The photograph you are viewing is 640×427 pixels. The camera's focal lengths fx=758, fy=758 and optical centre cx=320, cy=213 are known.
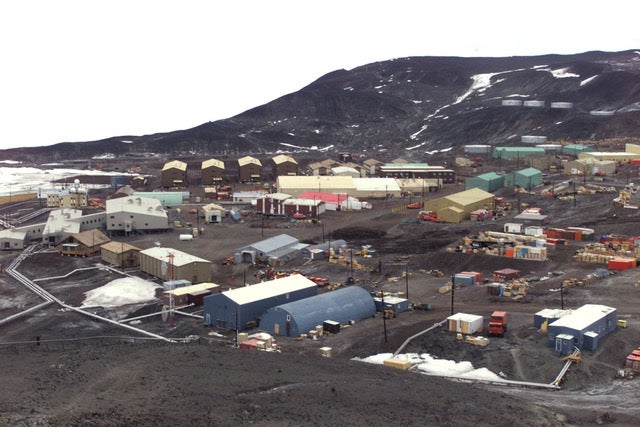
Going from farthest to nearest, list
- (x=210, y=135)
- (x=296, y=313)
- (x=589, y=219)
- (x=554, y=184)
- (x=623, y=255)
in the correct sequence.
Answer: (x=210, y=135)
(x=554, y=184)
(x=589, y=219)
(x=623, y=255)
(x=296, y=313)

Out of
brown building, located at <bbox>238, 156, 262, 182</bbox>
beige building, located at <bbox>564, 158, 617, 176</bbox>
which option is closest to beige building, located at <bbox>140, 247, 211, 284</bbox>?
beige building, located at <bbox>564, 158, 617, 176</bbox>

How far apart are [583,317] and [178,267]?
17.8 metres

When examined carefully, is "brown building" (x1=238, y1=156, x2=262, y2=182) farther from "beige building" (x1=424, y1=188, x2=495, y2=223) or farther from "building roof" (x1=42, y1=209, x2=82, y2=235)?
"building roof" (x1=42, y1=209, x2=82, y2=235)

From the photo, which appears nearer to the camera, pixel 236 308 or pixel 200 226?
pixel 236 308

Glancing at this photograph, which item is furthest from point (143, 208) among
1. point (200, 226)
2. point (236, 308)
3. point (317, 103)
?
point (317, 103)

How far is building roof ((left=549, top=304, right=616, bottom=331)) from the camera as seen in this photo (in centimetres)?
2169

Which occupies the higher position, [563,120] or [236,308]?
[563,120]

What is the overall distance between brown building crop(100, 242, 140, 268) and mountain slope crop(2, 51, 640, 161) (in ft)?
214

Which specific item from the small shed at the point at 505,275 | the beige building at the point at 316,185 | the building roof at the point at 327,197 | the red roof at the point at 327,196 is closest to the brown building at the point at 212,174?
the beige building at the point at 316,185

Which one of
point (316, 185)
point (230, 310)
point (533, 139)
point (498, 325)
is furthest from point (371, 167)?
point (498, 325)

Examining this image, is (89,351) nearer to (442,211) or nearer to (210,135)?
(442,211)

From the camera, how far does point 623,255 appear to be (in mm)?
33969

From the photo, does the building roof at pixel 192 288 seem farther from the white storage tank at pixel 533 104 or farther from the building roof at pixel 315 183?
the white storage tank at pixel 533 104

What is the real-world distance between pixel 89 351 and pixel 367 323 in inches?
411
